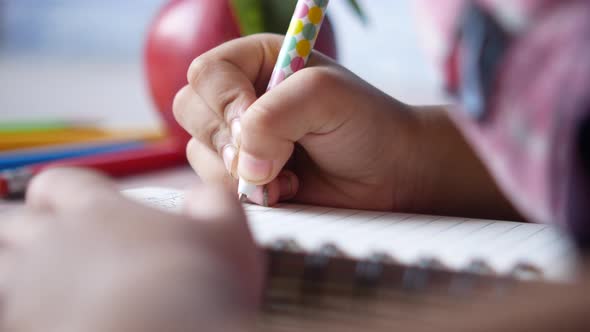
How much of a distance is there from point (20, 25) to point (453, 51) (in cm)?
164

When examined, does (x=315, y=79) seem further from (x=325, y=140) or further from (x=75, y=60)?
(x=75, y=60)

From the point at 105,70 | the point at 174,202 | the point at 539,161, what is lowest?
the point at 105,70

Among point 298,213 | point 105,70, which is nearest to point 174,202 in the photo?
point 298,213


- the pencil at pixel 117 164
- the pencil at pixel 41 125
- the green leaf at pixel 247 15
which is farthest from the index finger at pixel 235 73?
the pencil at pixel 41 125

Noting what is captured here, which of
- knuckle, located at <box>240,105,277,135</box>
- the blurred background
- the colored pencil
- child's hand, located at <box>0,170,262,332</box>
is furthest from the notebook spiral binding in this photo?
the blurred background

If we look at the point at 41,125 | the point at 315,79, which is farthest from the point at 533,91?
the point at 41,125

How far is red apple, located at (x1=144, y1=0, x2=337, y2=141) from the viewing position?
63 centimetres

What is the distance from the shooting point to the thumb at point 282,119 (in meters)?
0.43

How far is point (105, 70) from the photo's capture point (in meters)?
1.71

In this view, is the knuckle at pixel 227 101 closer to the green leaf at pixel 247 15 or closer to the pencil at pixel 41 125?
the green leaf at pixel 247 15

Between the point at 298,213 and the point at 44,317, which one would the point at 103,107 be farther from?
the point at 44,317

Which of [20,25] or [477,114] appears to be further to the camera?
[20,25]

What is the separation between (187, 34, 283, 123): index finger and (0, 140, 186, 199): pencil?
0.71 feet

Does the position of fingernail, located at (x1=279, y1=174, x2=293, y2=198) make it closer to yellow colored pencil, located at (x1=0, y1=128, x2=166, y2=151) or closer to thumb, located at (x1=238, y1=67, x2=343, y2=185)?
thumb, located at (x1=238, y1=67, x2=343, y2=185)
